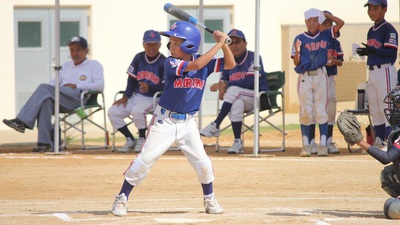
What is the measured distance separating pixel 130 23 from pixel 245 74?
757 centimetres

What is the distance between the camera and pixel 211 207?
365 inches

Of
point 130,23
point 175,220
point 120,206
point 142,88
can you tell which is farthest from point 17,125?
point 175,220

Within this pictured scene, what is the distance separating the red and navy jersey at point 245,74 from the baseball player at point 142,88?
45.2 inches

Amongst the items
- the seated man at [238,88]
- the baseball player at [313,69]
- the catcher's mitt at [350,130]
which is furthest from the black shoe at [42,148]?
the catcher's mitt at [350,130]

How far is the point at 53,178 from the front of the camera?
12820 millimetres

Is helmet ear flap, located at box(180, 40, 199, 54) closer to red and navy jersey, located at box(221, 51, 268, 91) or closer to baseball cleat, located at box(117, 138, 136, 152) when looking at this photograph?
red and navy jersey, located at box(221, 51, 268, 91)

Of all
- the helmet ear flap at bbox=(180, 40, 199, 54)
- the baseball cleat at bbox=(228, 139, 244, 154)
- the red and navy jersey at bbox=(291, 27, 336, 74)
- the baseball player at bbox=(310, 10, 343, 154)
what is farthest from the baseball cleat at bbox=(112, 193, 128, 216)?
the baseball cleat at bbox=(228, 139, 244, 154)

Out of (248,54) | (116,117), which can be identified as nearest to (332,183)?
(248,54)

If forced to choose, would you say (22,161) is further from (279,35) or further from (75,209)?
(279,35)

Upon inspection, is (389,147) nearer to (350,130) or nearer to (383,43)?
(350,130)

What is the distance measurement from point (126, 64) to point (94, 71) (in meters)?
5.92

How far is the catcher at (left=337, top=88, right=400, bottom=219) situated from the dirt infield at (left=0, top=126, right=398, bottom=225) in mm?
183

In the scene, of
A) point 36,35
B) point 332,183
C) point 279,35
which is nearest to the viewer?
point 332,183

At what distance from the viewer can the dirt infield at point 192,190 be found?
9133mm
